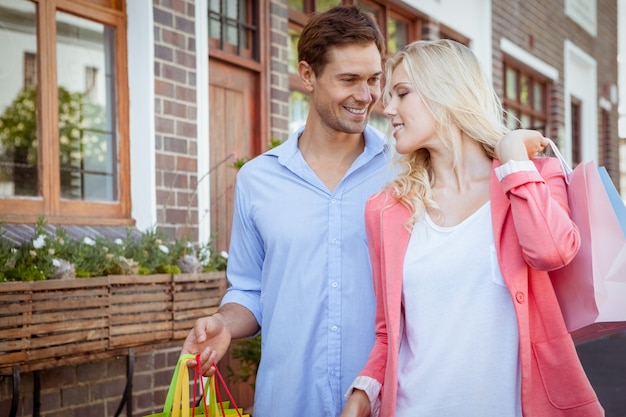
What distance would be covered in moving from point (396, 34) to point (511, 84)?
9.60 feet

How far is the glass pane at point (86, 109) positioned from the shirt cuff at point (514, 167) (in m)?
3.08

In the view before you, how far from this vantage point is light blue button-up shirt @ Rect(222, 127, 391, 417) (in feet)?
8.05

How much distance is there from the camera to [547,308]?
200cm

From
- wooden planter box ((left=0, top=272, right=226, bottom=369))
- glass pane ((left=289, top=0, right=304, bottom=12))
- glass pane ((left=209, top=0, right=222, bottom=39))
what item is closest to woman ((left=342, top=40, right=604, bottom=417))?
wooden planter box ((left=0, top=272, right=226, bottom=369))

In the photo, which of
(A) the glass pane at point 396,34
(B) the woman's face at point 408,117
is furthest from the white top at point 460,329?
(A) the glass pane at point 396,34

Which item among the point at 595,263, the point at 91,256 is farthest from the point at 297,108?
the point at 595,263

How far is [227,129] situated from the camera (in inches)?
220

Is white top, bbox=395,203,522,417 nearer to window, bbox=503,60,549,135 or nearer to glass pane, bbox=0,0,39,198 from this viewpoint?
glass pane, bbox=0,0,39,198

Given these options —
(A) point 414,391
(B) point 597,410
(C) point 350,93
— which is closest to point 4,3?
(C) point 350,93

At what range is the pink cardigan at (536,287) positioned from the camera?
6.28ft

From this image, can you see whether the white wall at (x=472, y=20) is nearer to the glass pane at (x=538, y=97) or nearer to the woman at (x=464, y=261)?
the glass pane at (x=538, y=97)

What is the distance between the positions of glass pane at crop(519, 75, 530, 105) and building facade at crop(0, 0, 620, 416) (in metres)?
4.73

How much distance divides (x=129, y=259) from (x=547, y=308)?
7.65 feet

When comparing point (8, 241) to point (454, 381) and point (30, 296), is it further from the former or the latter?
point (454, 381)
